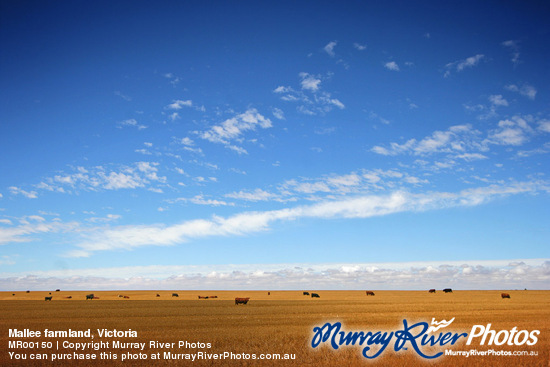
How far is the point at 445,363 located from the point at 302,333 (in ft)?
31.9

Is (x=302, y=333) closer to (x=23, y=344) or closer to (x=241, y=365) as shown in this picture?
(x=241, y=365)

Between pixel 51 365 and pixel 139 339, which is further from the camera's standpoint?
pixel 139 339

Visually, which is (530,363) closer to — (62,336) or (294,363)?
(294,363)

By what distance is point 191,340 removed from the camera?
67.5 ft

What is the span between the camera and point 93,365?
50.5ft

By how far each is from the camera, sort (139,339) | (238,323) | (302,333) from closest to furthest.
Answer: (139,339) < (302,333) < (238,323)

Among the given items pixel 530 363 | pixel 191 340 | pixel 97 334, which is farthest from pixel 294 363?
pixel 97 334

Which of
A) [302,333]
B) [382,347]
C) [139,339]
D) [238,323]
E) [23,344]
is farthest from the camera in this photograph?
[238,323]

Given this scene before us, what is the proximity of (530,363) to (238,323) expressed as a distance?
1950 cm

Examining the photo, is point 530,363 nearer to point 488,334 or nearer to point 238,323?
point 488,334

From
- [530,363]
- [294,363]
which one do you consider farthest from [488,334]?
[294,363]

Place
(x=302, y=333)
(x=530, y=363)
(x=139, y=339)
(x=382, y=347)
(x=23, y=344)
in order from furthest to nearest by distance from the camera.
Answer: (x=302, y=333), (x=139, y=339), (x=23, y=344), (x=382, y=347), (x=530, y=363)

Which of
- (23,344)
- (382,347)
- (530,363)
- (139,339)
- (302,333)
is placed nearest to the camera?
(530,363)

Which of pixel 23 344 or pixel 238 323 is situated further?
pixel 238 323
